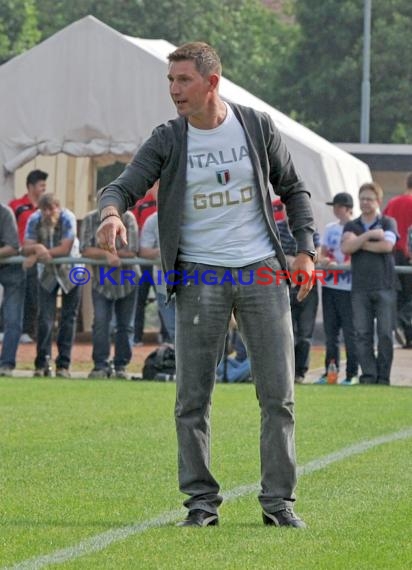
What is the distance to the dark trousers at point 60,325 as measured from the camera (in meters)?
17.8

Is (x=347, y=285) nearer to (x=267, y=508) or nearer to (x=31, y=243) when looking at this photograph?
(x=31, y=243)

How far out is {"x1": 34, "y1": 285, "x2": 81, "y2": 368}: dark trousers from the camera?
17766 millimetres

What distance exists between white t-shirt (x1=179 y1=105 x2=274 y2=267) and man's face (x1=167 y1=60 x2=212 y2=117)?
192 millimetres

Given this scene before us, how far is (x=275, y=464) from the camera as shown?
754 cm

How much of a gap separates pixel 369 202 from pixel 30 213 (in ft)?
16.5

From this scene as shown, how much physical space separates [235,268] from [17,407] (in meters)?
6.48

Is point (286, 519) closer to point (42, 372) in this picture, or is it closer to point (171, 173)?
point (171, 173)

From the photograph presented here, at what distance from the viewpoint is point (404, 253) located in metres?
19.8

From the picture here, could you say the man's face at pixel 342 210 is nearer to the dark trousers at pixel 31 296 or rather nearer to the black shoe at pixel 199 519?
the dark trousers at pixel 31 296

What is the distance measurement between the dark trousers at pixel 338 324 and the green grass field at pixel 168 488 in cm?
257

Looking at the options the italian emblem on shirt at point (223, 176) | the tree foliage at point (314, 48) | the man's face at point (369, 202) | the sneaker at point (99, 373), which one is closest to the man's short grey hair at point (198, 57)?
the italian emblem on shirt at point (223, 176)

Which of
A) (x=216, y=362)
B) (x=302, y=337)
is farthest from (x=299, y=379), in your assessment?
(x=216, y=362)

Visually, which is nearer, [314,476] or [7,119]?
[314,476]

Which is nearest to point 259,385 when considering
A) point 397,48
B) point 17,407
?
point 17,407
